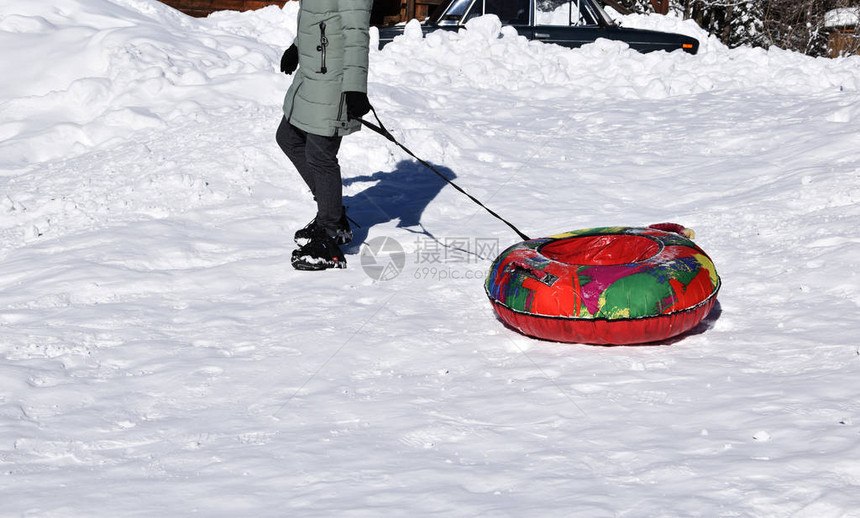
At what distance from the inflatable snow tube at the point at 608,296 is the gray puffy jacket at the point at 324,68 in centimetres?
150

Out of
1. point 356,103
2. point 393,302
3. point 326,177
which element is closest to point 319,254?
point 326,177

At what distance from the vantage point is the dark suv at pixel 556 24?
1159 centimetres

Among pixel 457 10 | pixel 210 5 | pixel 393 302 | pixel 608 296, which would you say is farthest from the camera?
pixel 210 5

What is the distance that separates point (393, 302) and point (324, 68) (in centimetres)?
143

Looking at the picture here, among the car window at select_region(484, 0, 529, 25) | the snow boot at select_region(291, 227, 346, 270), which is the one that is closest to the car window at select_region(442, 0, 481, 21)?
the car window at select_region(484, 0, 529, 25)

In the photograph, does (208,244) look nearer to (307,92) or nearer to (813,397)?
(307,92)

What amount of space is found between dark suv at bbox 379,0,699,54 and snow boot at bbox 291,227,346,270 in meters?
6.63

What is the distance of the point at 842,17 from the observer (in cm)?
2411

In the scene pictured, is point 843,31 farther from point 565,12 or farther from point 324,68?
point 324,68

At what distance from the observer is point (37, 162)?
7.56m

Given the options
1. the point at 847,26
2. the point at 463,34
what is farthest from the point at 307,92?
the point at 847,26

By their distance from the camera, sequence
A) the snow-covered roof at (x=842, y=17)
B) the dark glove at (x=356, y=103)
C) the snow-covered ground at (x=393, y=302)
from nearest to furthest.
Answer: the snow-covered ground at (x=393, y=302) < the dark glove at (x=356, y=103) < the snow-covered roof at (x=842, y=17)

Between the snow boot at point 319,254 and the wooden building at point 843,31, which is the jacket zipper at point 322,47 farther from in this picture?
the wooden building at point 843,31

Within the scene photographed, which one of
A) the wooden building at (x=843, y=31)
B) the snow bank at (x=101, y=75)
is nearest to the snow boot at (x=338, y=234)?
the snow bank at (x=101, y=75)
